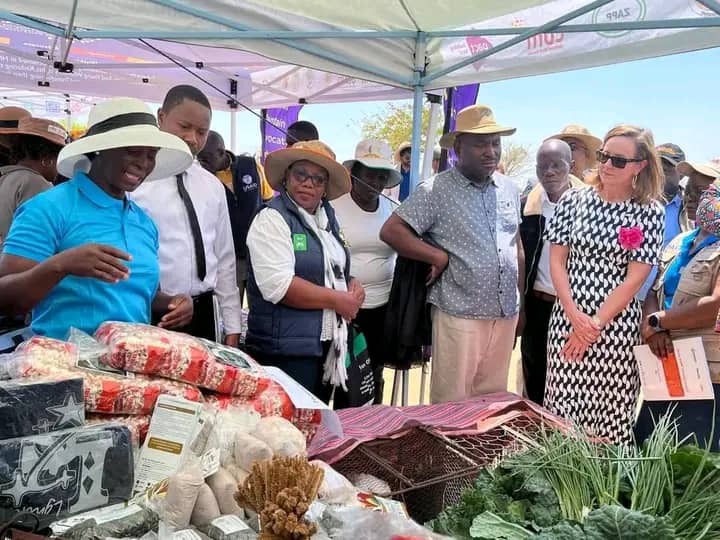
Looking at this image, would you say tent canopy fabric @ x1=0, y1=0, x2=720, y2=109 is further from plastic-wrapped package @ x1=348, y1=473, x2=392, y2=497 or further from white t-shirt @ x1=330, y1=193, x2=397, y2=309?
plastic-wrapped package @ x1=348, y1=473, x2=392, y2=497

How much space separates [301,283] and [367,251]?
106 centimetres

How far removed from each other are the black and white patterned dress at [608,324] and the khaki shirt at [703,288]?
0.63ft

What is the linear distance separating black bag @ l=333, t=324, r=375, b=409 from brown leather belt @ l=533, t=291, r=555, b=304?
51.8 inches

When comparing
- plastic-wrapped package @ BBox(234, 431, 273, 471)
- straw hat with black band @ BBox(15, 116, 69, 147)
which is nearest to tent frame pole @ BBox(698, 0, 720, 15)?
plastic-wrapped package @ BBox(234, 431, 273, 471)

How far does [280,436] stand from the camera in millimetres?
1459

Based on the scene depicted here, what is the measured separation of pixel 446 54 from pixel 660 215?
5.71ft

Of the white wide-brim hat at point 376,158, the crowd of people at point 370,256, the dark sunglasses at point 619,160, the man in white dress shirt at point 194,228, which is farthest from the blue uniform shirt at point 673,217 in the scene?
the man in white dress shirt at point 194,228

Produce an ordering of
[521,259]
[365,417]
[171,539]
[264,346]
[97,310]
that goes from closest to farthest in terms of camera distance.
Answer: [171,539] → [97,310] → [365,417] → [264,346] → [521,259]

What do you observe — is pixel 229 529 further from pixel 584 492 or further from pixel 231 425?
pixel 584 492

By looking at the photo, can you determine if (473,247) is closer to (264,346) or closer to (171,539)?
(264,346)

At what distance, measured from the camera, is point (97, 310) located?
1787mm

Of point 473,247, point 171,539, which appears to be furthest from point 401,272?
point 171,539

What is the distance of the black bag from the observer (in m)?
2.98

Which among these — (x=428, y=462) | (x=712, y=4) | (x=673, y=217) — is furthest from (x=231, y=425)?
(x=673, y=217)
